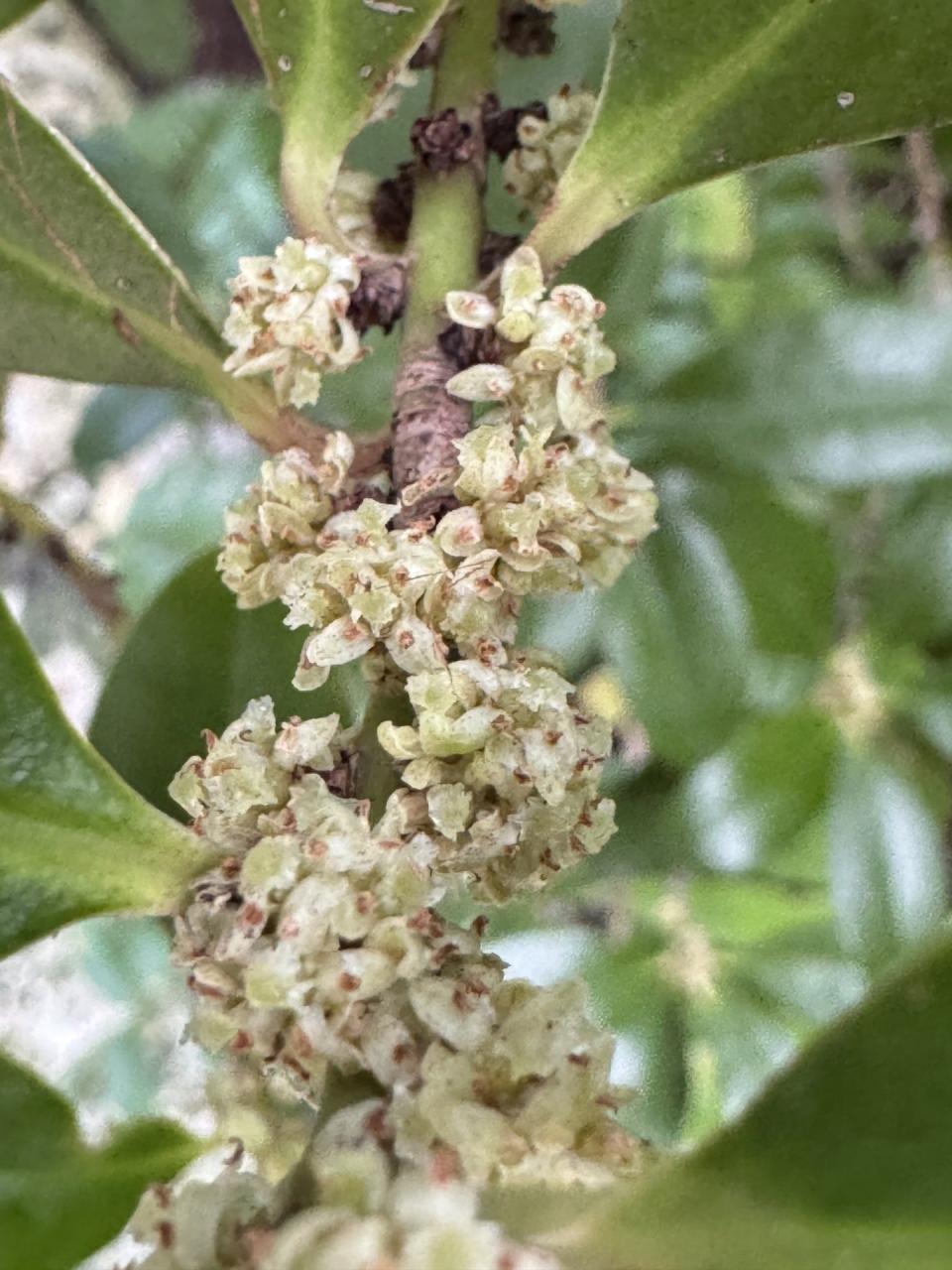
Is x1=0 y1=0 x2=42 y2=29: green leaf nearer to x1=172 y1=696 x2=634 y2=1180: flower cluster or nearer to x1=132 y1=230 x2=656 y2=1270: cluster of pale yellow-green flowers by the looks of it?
x1=132 y1=230 x2=656 y2=1270: cluster of pale yellow-green flowers

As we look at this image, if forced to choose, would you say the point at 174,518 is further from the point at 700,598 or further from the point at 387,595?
the point at 387,595

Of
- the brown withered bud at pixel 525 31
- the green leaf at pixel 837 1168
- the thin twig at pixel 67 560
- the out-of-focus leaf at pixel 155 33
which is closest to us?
the green leaf at pixel 837 1168

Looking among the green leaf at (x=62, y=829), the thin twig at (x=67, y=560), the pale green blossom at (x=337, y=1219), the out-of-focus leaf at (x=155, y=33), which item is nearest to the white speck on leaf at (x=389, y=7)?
the green leaf at (x=62, y=829)

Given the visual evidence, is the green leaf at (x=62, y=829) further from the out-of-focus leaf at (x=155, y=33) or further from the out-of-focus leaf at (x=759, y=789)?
the out-of-focus leaf at (x=155, y=33)

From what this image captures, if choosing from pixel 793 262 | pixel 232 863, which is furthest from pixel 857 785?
pixel 232 863

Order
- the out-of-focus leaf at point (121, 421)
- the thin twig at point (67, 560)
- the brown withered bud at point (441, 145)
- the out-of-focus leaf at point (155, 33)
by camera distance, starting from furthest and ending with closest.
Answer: the out-of-focus leaf at point (155, 33), the out-of-focus leaf at point (121, 421), the thin twig at point (67, 560), the brown withered bud at point (441, 145)

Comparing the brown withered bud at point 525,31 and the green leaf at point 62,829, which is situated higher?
the brown withered bud at point 525,31
